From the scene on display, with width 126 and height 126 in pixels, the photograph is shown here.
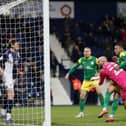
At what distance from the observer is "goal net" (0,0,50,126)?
15305mm

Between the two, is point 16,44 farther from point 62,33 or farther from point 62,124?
point 62,33

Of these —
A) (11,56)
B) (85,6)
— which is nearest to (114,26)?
(85,6)

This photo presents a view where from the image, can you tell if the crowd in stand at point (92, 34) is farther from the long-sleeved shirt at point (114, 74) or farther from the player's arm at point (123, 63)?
the long-sleeved shirt at point (114, 74)

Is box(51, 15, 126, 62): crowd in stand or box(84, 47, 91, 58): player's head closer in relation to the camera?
box(84, 47, 91, 58): player's head

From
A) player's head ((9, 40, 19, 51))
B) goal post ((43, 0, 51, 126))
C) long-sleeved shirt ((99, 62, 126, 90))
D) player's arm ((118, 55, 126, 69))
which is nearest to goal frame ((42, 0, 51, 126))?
goal post ((43, 0, 51, 126))

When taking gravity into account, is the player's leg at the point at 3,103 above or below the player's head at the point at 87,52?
below

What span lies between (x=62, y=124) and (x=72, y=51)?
13781 millimetres

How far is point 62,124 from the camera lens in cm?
1487

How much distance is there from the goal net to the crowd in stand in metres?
11.4

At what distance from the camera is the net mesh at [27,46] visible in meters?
15.3

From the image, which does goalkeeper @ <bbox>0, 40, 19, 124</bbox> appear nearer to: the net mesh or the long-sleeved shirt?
the net mesh

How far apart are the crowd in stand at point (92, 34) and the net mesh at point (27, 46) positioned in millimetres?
11357

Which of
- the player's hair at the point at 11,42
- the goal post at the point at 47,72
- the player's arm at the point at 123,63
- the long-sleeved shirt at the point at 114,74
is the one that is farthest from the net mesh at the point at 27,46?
the player's arm at the point at 123,63

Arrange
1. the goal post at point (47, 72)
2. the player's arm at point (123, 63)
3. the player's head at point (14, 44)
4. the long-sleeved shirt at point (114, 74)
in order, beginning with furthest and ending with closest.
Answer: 1. the player's arm at point (123, 63)
2. the player's head at point (14, 44)
3. the long-sleeved shirt at point (114, 74)
4. the goal post at point (47, 72)
